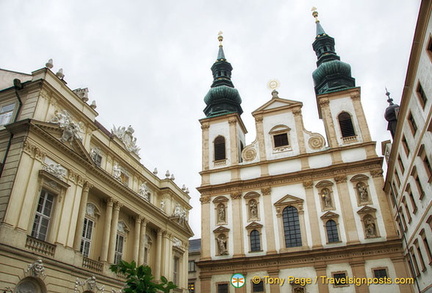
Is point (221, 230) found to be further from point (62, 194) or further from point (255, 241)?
point (62, 194)

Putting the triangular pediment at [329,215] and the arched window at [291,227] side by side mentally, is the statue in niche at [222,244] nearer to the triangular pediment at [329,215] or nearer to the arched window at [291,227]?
the arched window at [291,227]

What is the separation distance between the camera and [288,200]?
30.3 metres

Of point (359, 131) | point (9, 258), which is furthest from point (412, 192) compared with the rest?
point (9, 258)

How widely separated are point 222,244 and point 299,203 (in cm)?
716

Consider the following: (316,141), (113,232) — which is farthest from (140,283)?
(316,141)

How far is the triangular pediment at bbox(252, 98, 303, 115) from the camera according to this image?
34750 mm

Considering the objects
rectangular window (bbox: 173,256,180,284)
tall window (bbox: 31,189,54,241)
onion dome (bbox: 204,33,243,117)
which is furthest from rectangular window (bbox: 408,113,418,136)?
onion dome (bbox: 204,33,243,117)

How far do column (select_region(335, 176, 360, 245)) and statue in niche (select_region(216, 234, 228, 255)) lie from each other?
377 inches

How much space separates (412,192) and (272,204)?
1290cm

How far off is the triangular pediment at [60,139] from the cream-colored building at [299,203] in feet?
53.1

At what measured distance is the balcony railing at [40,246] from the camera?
14.0 m

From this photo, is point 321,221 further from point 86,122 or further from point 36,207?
point 36,207

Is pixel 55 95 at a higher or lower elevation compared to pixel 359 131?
lower

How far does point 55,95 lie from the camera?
16.9 metres
